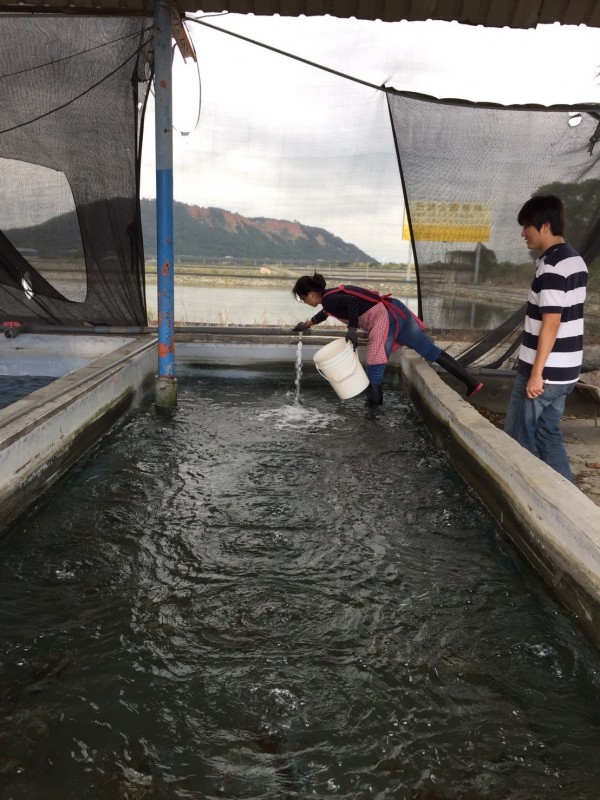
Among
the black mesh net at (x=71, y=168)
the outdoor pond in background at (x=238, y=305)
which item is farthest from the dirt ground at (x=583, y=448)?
the black mesh net at (x=71, y=168)

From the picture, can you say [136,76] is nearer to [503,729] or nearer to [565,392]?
[565,392]

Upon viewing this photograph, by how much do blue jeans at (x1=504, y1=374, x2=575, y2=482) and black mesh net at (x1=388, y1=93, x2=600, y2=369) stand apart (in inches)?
106

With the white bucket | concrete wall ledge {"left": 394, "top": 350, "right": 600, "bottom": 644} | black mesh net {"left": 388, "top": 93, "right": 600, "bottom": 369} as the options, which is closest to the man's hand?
concrete wall ledge {"left": 394, "top": 350, "right": 600, "bottom": 644}

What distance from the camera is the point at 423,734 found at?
6.42ft

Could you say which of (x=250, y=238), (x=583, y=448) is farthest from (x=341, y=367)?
(x=250, y=238)

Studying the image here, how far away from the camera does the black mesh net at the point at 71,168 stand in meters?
5.30

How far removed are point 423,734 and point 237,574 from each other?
3.85ft

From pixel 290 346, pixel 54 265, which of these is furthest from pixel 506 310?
pixel 54 265

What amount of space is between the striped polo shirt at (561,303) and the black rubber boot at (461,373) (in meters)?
2.31

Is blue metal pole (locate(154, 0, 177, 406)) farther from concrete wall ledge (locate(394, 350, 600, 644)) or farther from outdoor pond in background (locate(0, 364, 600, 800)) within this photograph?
concrete wall ledge (locate(394, 350, 600, 644))

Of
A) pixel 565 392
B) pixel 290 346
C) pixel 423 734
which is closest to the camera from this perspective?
pixel 423 734

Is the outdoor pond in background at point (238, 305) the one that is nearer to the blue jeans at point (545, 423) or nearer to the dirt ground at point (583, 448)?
the dirt ground at point (583, 448)

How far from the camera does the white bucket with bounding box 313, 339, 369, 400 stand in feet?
16.1

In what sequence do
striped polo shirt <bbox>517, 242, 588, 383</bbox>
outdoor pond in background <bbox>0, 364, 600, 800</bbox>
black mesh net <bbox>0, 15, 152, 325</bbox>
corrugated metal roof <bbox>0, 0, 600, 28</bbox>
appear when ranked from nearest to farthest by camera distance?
outdoor pond in background <bbox>0, 364, 600, 800</bbox>, striped polo shirt <bbox>517, 242, 588, 383</bbox>, corrugated metal roof <bbox>0, 0, 600, 28</bbox>, black mesh net <bbox>0, 15, 152, 325</bbox>
